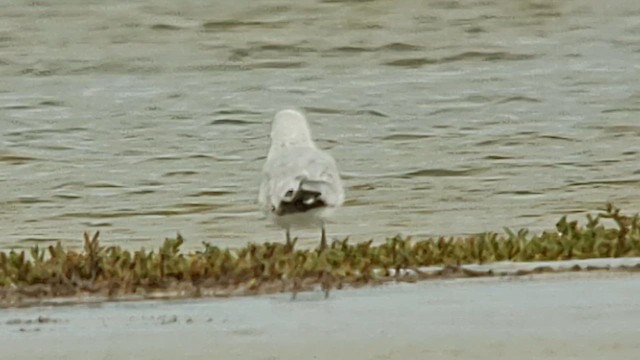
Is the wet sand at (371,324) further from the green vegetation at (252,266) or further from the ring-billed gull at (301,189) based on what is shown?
the ring-billed gull at (301,189)

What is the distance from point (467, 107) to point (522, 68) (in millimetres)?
3412

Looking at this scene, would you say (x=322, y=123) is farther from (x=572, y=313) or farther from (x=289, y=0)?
(x=572, y=313)

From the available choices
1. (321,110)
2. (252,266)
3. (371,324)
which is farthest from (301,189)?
(321,110)

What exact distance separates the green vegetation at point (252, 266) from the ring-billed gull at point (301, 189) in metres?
0.57

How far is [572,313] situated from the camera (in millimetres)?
10172

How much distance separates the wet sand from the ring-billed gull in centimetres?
174

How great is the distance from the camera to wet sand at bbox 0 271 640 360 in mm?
9258

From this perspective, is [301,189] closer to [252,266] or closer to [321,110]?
[252,266]

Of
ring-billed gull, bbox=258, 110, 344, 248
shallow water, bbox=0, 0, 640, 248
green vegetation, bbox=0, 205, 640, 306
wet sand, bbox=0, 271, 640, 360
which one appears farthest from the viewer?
shallow water, bbox=0, 0, 640, 248

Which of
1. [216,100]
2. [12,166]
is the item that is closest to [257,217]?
[12,166]

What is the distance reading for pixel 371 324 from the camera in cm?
1003

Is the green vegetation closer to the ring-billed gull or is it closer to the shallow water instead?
the ring-billed gull

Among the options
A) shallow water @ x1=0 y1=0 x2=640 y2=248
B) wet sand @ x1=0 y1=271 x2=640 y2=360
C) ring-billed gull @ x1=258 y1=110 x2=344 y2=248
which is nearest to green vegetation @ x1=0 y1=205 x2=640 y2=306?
wet sand @ x1=0 y1=271 x2=640 y2=360

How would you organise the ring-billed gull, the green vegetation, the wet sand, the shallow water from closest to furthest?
the wet sand, the green vegetation, the ring-billed gull, the shallow water
